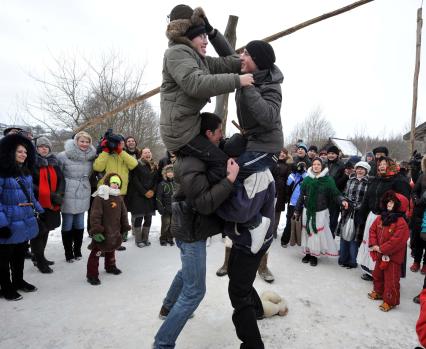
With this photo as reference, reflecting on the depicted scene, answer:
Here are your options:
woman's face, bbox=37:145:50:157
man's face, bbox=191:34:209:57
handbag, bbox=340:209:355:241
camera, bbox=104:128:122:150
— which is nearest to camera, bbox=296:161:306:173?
handbag, bbox=340:209:355:241

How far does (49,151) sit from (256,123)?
369 cm

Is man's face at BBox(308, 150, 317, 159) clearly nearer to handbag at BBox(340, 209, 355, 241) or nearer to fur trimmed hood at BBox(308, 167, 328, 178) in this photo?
fur trimmed hood at BBox(308, 167, 328, 178)

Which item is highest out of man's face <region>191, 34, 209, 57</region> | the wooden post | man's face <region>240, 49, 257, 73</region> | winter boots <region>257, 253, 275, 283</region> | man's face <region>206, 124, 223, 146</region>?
the wooden post

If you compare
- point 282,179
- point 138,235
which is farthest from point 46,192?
point 282,179

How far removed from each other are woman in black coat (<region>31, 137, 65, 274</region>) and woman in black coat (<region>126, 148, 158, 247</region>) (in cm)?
143

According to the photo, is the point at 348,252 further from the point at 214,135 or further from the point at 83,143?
the point at 83,143

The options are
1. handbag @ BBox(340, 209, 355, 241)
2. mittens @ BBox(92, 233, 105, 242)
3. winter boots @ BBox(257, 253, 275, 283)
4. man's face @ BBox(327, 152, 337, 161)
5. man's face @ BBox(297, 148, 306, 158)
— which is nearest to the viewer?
mittens @ BBox(92, 233, 105, 242)

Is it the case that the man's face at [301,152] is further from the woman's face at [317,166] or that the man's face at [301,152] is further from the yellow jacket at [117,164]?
the yellow jacket at [117,164]

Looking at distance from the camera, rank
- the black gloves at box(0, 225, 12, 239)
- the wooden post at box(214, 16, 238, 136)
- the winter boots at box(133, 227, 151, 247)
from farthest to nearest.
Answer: the winter boots at box(133, 227, 151, 247), the wooden post at box(214, 16, 238, 136), the black gloves at box(0, 225, 12, 239)

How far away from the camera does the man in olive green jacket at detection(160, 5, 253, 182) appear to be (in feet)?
6.43

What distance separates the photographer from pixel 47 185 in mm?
4426

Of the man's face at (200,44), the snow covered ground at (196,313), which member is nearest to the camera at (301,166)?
the snow covered ground at (196,313)

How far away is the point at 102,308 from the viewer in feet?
11.0

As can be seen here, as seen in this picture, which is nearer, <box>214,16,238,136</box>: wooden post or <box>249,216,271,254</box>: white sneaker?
<box>249,216,271,254</box>: white sneaker
